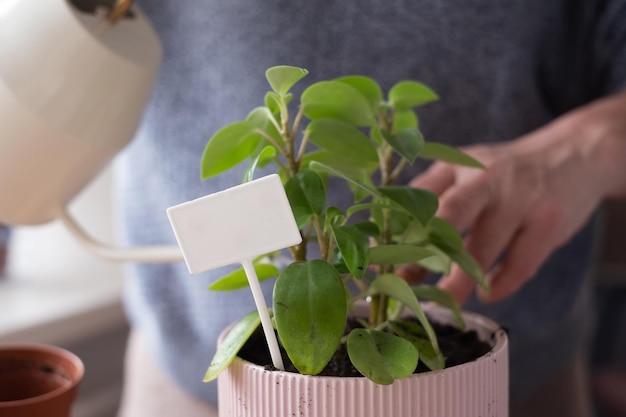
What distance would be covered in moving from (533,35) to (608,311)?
1.12 meters

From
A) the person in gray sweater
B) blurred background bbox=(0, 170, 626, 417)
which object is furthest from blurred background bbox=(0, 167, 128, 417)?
the person in gray sweater

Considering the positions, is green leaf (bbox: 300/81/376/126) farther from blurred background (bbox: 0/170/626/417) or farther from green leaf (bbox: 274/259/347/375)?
blurred background (bbox: 0/170/626/417)

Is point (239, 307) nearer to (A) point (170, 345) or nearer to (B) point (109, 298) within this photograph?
(A) point (170, 345)

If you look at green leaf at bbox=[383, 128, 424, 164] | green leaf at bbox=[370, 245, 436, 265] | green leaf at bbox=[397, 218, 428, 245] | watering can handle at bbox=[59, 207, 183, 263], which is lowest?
watering can handle at bbox=[59, 207, 183, 263]

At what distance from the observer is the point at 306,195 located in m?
0.32

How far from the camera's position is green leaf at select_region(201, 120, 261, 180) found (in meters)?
0.35

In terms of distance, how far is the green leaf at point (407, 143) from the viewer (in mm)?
334

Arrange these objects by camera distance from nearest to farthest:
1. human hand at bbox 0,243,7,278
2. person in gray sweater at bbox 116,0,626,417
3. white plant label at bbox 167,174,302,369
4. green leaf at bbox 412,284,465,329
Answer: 1. white plant label at bbox 167,174,302,369
2. green leaf at bbox 412,284,465,329
3. person in gray sweater at bbox 116,0,626,417
4. human hand at bbox 0,243,7,278

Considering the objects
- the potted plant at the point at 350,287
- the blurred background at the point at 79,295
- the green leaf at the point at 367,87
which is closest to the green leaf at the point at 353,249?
the potted plant at the point at 350,287

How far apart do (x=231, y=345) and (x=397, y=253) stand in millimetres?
84

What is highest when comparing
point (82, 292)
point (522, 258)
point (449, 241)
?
point (449, 241)

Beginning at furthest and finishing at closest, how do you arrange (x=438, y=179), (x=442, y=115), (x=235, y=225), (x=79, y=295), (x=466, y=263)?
1. (x=79, y=295)
2. (x=442, y=115)
3. (x=438, y=179)
4. (x=466, y=263)
5. (x=235, y=225)

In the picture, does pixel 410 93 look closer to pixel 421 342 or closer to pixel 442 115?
pixel 421 342

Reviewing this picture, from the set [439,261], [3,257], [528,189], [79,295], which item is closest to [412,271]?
[439,261]
